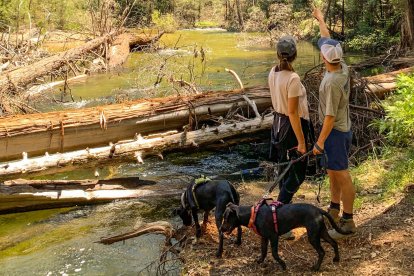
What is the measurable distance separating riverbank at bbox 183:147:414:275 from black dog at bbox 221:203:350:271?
0.19 metres

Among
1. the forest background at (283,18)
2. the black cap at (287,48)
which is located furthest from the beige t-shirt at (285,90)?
the forest background at (283,18)

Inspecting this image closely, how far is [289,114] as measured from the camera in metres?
4.32

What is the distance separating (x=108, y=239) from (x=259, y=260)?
1929mm

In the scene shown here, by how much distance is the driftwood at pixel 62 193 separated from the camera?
6613mm

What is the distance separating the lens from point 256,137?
8867mm

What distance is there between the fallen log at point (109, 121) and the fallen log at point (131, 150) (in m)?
0.51

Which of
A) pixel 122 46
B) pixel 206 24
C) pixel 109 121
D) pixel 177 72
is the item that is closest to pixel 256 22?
pixel 206 24

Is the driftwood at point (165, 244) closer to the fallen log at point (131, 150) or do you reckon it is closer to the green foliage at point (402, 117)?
the fallen log at point (131, 150)

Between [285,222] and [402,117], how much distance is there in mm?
3167

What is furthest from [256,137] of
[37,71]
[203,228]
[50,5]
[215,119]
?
[50,5]

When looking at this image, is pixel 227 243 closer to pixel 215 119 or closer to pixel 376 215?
pixel 376 215

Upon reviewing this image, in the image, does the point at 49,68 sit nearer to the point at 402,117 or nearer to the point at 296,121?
the point at 402,117

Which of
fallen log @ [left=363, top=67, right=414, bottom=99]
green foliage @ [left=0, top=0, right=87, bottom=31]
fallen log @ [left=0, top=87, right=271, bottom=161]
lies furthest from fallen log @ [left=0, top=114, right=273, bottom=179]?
green foliage @ [left=0, top=0, right=87, bottom=31]

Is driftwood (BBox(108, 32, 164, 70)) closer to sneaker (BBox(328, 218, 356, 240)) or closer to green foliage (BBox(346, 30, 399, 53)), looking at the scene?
green foliage (BBox(346, 30, 399, 53))
